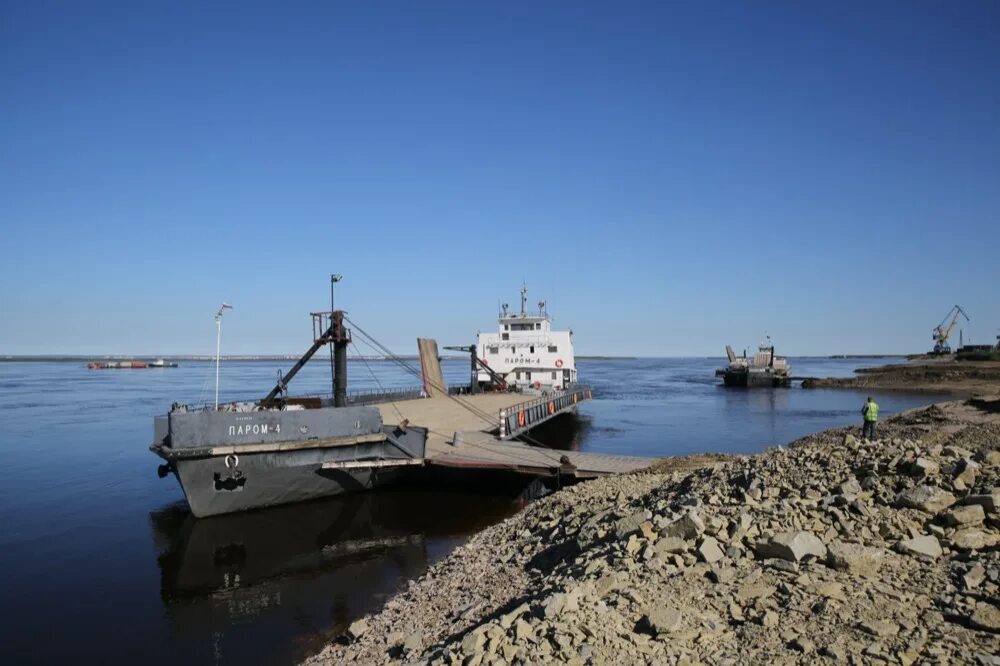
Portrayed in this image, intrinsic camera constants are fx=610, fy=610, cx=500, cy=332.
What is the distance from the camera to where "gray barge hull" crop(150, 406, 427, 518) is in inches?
548

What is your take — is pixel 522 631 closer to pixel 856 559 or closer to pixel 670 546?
pixel 670 546

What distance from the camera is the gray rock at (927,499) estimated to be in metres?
6.89

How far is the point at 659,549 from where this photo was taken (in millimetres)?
6766

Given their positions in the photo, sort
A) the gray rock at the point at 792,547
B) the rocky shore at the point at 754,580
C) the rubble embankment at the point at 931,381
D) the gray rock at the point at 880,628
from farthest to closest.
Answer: the rubble embankment at the point at 931,381, the gray rock at the point at 792,547, the rocky shore at the point at 754,580, the gray rock at the point at 880,628

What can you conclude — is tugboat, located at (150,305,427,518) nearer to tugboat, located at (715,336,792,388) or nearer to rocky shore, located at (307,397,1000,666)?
rocky shore, located at (307,397,1000,666)

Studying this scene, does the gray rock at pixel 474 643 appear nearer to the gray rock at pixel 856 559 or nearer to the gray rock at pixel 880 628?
the gray rock at pixel 880 628

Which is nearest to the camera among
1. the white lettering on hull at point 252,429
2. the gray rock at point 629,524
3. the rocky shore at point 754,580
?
the rocky shore at point 754,580

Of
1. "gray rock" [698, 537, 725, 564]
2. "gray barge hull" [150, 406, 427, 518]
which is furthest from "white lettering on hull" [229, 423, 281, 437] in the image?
"gray rock" [698, 537, 725, 564]

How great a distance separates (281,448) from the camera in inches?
583

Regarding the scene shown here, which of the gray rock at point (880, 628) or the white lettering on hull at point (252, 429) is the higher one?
the white lettering on hull at point (252, 429)

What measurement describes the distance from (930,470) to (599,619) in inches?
198

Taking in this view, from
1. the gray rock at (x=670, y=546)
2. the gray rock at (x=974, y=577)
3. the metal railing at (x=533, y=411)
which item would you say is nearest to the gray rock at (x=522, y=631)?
the gray rock at (x=670, y=546)

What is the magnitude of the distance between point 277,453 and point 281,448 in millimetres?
267

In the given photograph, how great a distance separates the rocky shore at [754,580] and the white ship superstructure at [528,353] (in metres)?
26.3
